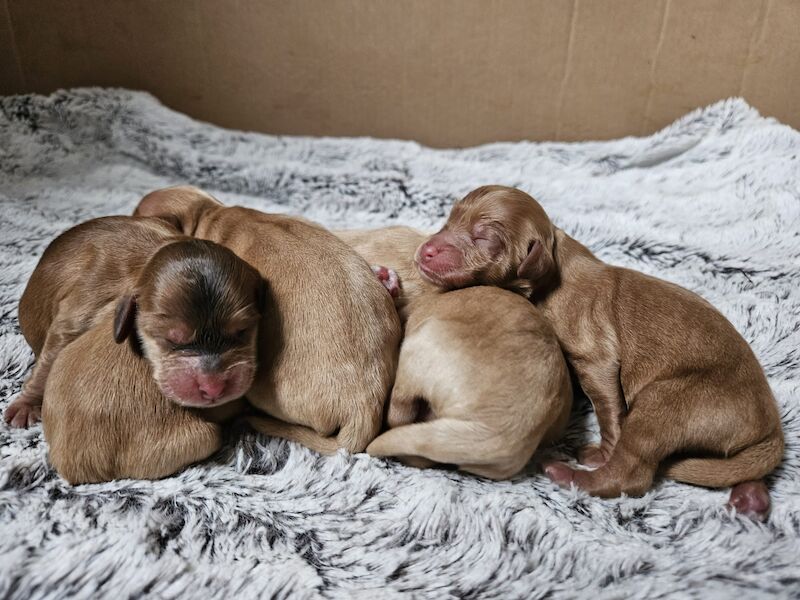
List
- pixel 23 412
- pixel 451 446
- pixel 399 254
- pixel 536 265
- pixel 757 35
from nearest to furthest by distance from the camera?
1. pixel 451 446
2. pixel 23 412
3. pixel 536 265
4. pixel 399 254
5. pixel 757 35

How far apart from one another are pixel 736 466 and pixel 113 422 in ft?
5.99

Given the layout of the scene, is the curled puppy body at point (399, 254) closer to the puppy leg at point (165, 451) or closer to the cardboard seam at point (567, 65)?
the puppy leg at point (165, 451)

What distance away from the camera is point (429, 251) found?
8.20 feet

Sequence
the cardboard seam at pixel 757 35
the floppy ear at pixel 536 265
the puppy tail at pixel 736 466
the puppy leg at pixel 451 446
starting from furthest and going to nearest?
the cardboard seam at pixel 757 35, the floppy ear at pixel 536 265, the puppy tail at pixel 736 466, the puppy leg at pixel 451 446

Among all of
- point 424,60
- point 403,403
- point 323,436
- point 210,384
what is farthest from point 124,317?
point 424,60

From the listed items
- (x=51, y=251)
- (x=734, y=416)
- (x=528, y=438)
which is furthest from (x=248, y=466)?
(x=734, y=416)

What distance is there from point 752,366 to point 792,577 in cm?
69

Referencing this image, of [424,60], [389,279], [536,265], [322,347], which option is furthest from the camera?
[424,60]

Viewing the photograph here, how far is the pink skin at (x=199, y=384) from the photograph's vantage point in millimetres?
1978

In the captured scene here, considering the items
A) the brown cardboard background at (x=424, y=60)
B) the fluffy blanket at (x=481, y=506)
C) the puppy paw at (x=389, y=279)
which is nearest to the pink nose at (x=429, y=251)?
the puppy paw at (x=389, y=279)

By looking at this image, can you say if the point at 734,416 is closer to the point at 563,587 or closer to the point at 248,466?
the point at 563,587

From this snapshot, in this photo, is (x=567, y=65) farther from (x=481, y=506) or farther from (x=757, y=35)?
(x=481, y=506)

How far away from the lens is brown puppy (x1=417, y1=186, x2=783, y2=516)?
6.83 ft

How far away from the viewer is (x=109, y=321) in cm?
221
